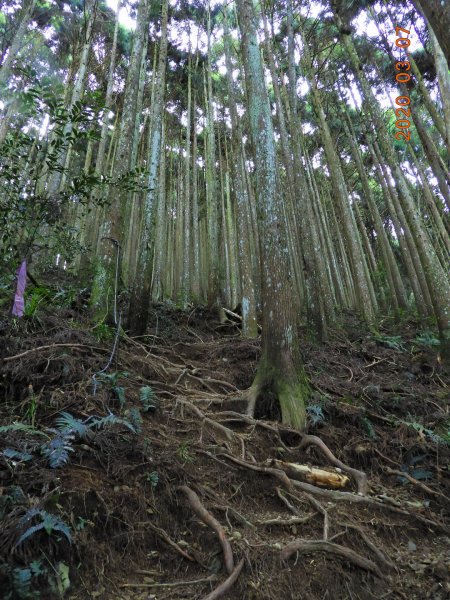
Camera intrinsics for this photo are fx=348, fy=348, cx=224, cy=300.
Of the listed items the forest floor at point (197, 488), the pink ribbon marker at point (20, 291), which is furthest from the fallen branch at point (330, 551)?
the pink ribbon marker at point (20, 291)

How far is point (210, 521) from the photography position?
7.59 ft

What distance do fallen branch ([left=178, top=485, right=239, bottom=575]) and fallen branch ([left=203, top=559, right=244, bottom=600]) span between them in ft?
0.13

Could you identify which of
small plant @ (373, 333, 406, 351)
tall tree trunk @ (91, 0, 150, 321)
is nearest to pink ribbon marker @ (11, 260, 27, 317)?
tall tree trunk @ (91, 0, 150, 321)

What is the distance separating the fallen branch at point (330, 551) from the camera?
224 centimetres

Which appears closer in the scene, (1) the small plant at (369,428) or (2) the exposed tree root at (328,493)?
(2) the exposed tree root at (328,493)

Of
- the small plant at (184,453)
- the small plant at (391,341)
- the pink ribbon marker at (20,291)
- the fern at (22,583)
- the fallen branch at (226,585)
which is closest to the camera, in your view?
the fern at (22,583)

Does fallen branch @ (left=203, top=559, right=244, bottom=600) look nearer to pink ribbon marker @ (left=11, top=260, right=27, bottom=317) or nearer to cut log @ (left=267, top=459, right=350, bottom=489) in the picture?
cut log @ (left=267, top=459, right=350, bottom=489)

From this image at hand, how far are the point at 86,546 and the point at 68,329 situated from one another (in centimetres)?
276

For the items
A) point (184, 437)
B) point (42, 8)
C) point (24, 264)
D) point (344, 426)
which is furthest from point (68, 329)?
point (42, 8)

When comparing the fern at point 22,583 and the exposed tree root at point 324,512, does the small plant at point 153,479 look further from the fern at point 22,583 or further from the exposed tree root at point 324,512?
the exposed tree root at point 324,512

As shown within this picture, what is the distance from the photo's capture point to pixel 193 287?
1330cm

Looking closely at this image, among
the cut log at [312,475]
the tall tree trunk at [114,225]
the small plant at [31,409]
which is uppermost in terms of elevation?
the tall tree trunk at [114,225]

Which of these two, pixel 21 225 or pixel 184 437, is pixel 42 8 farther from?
pixel 184 437

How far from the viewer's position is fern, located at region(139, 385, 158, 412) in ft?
11.6
